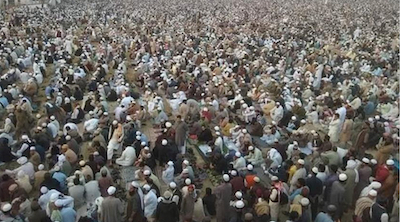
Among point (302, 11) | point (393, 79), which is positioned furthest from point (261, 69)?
point (302, 11)

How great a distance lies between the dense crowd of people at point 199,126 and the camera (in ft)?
18.4

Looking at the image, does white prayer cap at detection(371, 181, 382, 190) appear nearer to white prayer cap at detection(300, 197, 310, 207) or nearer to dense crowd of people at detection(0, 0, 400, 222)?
dense crowd of people at detection(0, 0, 400, 222)

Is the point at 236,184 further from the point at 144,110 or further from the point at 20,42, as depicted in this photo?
the point at 20,42

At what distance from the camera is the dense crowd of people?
18.4 feet

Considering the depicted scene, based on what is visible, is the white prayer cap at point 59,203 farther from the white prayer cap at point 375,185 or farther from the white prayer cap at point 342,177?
the white prayer cap at point 375,185

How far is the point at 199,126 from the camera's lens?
840cm

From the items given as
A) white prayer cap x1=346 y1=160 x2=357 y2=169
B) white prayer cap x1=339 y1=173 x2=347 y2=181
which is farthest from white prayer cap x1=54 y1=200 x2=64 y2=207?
white prayer cap x1=346 y1=160 x2=357 y2=169

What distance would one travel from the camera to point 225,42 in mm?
16641

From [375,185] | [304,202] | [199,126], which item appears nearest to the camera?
[304,202]

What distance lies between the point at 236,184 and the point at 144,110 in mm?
3998

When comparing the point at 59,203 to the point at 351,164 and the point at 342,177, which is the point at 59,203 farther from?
the point at 351,164

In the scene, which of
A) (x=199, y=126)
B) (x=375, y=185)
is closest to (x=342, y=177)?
(x=375, y=185)

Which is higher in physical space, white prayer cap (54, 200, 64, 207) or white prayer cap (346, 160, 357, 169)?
white prayer cap (54, 200, 64, 207)

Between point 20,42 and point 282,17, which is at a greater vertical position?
point 20,42
